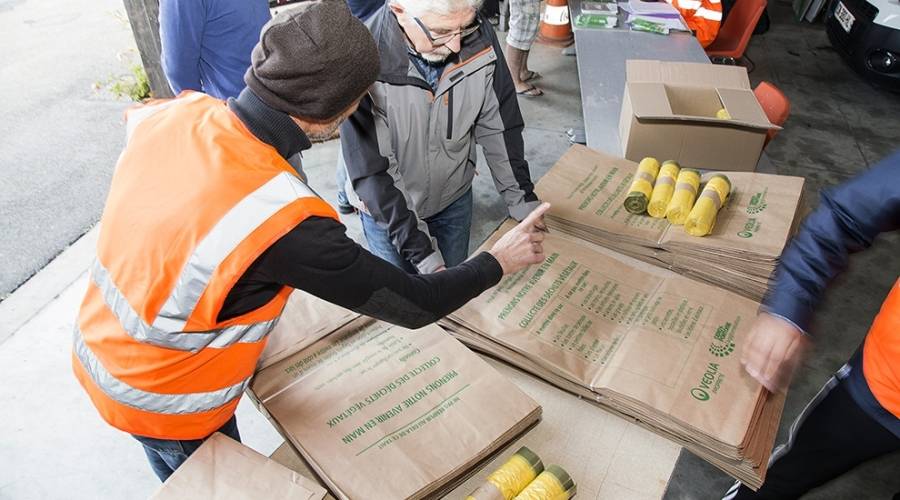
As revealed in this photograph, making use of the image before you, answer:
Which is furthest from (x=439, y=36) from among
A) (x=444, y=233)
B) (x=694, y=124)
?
(x=694, y=124)

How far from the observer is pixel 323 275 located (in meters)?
0.98

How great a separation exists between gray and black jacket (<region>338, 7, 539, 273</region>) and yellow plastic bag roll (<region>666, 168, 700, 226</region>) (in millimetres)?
390

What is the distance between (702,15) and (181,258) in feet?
12.5

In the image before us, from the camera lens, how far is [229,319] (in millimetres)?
1032

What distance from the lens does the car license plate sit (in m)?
5.01

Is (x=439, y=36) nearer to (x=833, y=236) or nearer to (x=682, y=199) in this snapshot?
(x=682, y=199)

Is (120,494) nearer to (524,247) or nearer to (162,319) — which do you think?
(162,319)

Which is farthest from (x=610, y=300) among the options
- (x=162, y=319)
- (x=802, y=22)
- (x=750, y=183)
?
(x=802, y=22)

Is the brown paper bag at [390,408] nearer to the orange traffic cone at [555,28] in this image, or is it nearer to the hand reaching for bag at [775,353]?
the hand reaching for bag at [775,353]

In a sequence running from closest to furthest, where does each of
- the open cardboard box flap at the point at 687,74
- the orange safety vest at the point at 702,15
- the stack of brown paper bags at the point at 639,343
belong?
the stack of brown paper bags at the point at 639,343
the open cardboard box flap at the point at 687,74
the orange safety vest at the point at 702,15

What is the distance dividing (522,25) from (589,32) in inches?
38.9

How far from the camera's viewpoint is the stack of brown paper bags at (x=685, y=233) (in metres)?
1.52

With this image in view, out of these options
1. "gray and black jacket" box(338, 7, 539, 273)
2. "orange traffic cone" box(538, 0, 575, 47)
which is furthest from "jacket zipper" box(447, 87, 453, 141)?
"orange traffic cone" box(538, 0, 575, 47)

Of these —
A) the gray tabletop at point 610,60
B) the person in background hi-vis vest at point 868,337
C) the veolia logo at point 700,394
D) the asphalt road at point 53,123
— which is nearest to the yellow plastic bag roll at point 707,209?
the person in background hi-vis vest at point 868,337
